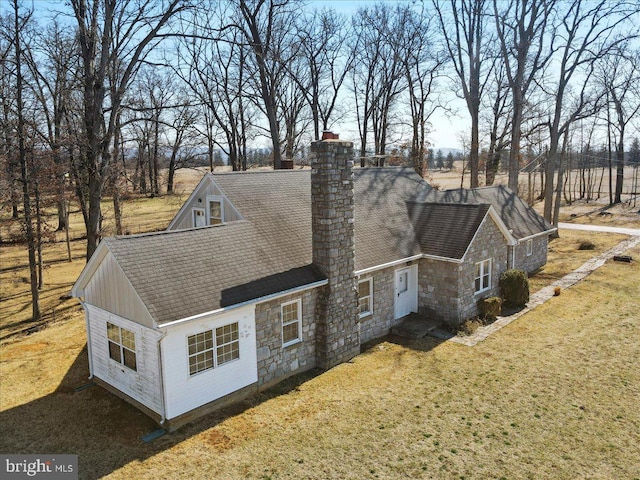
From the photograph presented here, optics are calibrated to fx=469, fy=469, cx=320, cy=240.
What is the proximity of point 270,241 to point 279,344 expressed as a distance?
3105 mm

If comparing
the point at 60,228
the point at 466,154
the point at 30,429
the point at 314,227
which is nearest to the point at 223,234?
the point at 314,227

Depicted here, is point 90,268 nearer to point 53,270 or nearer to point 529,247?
point 53,270

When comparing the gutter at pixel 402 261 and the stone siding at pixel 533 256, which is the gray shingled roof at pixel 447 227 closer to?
the gutter at pixel 402 261

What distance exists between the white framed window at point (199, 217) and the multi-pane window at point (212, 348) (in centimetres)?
634

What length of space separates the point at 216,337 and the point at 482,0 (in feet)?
94.0

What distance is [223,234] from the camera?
1322 cm

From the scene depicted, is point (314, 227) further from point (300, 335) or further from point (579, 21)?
point (579, 21)

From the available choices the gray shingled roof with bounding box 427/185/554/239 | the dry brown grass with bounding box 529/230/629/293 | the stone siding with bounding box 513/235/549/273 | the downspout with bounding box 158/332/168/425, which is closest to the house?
the downspout with bounding box 158/332/168/425

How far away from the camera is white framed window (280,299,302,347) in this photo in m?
12.6

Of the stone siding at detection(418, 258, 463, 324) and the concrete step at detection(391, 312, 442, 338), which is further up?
the stone siding at detection(418, 258, 463, 324)

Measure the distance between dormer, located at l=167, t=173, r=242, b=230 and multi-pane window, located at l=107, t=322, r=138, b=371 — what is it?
4.90 m

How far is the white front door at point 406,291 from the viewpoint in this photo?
16.4 meters

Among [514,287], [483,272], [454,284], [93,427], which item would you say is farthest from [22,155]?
[514,287]

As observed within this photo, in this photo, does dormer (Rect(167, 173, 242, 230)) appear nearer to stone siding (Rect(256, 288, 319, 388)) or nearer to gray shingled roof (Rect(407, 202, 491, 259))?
stone siding (Rect(256, 288, 319, 388))
